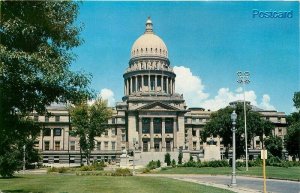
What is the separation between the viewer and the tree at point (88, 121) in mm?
85625

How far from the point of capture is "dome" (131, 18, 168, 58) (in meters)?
130

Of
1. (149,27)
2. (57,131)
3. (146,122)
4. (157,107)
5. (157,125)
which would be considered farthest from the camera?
(149,27)

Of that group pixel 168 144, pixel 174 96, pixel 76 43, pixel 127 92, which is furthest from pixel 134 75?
pixel 76 43

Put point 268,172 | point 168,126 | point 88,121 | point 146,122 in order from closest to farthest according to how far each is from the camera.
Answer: point 268,172 < point 88,121 < point 146,122 < point 168,126

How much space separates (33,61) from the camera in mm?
20359

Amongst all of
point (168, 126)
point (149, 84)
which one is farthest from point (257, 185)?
point (149, 84)

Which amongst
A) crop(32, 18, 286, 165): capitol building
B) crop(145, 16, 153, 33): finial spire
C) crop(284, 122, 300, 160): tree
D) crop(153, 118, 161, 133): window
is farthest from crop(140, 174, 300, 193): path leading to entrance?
crop(145, 16, 153, 33): finial spire

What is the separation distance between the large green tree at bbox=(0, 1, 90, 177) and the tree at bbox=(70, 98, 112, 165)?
62276 millimetres

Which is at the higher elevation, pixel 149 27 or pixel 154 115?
pixel 149 27

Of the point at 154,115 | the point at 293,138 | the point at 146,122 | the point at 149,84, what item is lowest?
the point at 293,138

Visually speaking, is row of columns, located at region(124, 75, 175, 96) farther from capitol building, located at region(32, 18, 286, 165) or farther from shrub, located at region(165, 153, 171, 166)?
shrub, located at region(165, 153, 171, 166)

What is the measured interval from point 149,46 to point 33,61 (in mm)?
111571

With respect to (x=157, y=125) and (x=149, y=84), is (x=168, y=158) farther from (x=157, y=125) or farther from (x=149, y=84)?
(x=149, y=84)

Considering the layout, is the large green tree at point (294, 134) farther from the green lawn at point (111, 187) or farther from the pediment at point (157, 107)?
the green lawn at point (111, 187)
